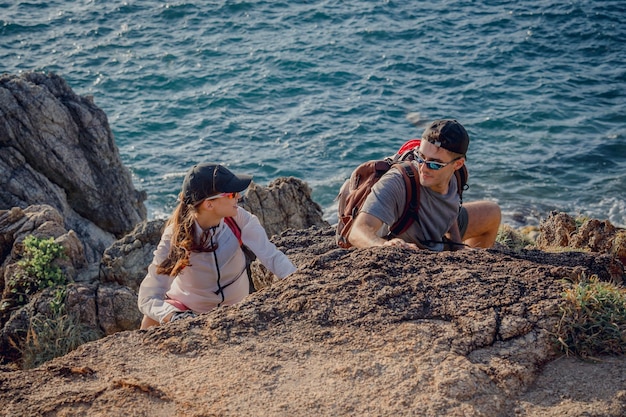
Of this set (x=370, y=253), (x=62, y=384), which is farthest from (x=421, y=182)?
(x=62, y=384)

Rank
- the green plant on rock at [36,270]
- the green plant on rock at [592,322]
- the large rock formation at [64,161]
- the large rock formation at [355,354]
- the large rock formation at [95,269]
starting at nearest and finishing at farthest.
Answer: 1. the large rock formation at [355,354]
2. the green plant on rock at [592,322]
3. the large rock formation at [95,269]
4. the green plant on rock at [36,270]
5. the large rock formation at [64,161]

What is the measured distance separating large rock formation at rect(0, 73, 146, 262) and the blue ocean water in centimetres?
451

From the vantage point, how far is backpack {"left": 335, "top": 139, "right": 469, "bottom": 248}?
653 centimetres

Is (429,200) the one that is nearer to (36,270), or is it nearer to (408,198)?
(408,198)

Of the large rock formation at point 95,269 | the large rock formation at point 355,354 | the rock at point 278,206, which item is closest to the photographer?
the large rock formation at point 355,354

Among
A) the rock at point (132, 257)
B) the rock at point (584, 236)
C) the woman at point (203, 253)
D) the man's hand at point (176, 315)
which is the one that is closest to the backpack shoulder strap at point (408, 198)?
the woman at point (203, 253)

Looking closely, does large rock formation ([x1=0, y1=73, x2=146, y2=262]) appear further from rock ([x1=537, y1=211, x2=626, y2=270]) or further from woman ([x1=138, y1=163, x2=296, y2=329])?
rock ([x1=537, y1=211, x2=626, y2=270])

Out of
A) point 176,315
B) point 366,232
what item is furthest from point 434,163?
point 176,315

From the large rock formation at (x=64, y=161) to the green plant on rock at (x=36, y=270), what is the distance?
3.53 meters

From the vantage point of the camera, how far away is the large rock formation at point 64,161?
45.0 feet

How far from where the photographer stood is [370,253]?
225 inches

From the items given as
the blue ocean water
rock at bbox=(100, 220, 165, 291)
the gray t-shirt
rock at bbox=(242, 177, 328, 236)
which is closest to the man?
the gray t-shirt

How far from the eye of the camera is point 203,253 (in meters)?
6.34

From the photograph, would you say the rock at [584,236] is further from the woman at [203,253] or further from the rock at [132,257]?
the rock at [132,257]
